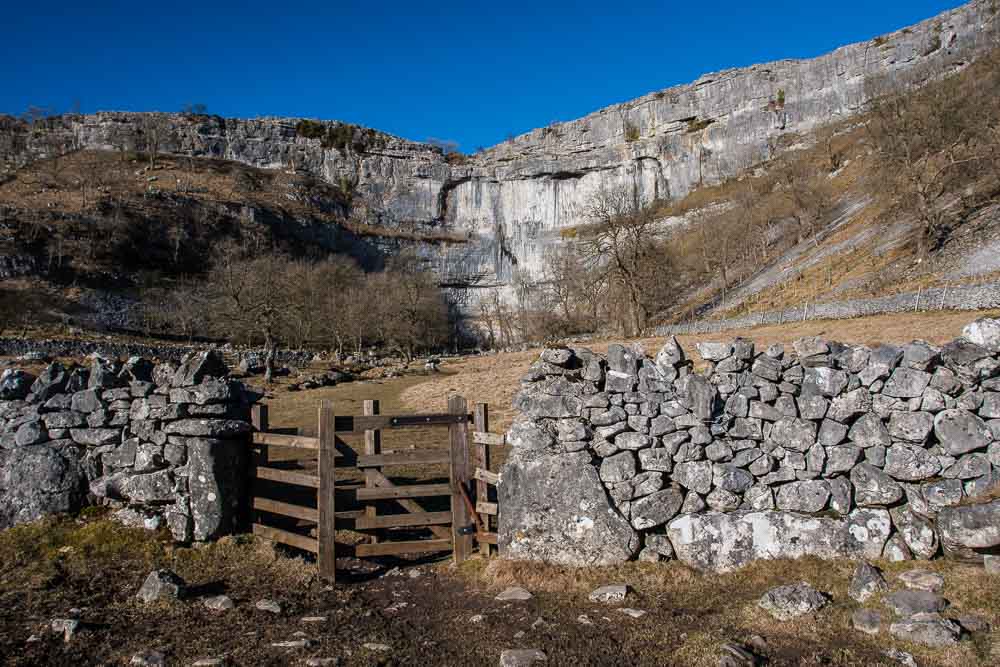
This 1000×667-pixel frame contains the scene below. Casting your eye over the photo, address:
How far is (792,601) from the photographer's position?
6.25 meters

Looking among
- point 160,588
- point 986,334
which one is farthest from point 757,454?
point 160,588

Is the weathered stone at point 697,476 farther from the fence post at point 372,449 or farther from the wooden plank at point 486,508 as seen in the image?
the fence post at point 372,449

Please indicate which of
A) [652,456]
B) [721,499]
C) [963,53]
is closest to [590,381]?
[652,456]

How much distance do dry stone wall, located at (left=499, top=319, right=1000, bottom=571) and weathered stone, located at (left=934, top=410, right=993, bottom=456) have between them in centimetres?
1

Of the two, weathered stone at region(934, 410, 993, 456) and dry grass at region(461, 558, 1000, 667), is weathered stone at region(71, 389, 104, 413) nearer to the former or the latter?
dry grass at region(461, 558, 1000, 667)

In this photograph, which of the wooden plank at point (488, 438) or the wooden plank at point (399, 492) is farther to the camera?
the wooden plank at point (488, 438)

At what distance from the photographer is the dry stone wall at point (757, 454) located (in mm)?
7055

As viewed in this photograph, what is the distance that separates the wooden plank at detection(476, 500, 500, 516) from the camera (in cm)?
882

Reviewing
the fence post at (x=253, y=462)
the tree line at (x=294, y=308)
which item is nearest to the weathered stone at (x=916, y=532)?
the fence post at (x=253, y=462)

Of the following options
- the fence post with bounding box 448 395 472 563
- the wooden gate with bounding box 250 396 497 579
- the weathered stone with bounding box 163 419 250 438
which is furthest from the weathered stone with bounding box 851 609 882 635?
the weathered stone with bounding box 163 419 250 438

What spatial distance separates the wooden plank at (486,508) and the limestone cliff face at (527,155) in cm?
10490

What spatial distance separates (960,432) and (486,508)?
585cm

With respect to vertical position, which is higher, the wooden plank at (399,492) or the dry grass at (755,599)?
the wooden plank at (399,492)

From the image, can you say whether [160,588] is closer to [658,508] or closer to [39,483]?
[39,483]
